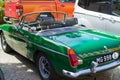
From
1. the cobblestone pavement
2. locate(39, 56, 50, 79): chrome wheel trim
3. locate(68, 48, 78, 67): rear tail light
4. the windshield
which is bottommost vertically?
the cobblestone pavement

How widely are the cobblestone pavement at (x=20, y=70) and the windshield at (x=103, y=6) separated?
151 cm

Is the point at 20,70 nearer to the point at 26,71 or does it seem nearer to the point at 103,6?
the point at 26,71

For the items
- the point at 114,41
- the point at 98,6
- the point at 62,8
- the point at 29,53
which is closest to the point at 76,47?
the point at 114,41

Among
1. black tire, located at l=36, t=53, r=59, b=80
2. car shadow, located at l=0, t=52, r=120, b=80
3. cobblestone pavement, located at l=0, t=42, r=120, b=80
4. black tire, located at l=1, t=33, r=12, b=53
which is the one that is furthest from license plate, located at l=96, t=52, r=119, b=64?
black tire, located at l=1, t=33, r=12, b=53

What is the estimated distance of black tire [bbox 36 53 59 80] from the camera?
15.0 feet

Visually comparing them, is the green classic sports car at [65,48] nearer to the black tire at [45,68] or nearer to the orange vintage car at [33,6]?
the black tire at [45,68]

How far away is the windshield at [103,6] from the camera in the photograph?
20.6 feet

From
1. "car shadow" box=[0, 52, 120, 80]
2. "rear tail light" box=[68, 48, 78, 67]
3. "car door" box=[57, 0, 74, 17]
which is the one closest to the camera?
"rear tail light" box=[68, 48, 78, 67]

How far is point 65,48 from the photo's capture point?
4203 mm

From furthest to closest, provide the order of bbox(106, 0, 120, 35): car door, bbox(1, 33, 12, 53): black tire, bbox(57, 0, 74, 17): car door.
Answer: bbox(57, 0, 74, 17): car door, bbox(1, 33, 12, 53): black tire, bbox(106, 0, 120, 35): car door

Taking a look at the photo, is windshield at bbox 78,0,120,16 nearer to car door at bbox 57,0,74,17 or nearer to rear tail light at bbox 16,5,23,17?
rear tail light at bbox 16,5,23,17

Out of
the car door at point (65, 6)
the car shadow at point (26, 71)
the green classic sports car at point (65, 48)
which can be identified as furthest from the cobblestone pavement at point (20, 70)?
the car door at point (65, 6)

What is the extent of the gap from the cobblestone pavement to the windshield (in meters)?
1.51

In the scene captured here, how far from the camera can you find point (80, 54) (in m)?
4.24
